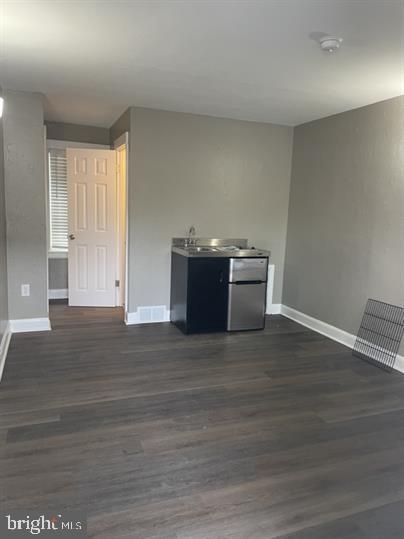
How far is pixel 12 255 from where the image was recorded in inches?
155

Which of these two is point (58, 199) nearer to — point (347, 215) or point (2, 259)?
point (2, 259)

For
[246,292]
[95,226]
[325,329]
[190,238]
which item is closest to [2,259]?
[95,226]

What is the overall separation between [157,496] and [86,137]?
486 centimetres

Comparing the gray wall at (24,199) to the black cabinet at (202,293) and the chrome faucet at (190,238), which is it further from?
the chrome faucet at (190,238)

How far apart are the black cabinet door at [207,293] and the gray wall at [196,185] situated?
603mm

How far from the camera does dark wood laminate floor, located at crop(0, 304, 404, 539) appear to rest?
1790 millimetres

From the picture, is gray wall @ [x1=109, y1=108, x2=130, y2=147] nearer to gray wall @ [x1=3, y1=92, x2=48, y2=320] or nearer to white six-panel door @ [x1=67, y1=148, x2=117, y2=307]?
white six-panel door @ [x1=67, y1=148, x2=117, y2=307]

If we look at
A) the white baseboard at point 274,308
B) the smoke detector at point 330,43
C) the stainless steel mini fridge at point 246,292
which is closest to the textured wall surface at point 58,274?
the stainless steel mini fridge at point 246,292

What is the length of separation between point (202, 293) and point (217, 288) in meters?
0.18

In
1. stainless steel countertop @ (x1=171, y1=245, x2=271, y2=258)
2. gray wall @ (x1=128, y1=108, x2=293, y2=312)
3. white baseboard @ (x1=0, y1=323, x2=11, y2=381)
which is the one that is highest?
gray wall @ (x1=128, y1=108, x2=293, y2=312)

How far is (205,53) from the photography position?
8.68 feet

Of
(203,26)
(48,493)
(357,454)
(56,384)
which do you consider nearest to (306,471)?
(357,454)

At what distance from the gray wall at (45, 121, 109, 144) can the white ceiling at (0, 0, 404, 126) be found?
4.00 ft

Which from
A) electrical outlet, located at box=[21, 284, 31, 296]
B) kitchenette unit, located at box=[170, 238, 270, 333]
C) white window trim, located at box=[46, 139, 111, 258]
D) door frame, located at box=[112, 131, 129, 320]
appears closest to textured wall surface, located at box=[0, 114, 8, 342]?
electrical outlet, located at box=[21, 284, 31, 296]
